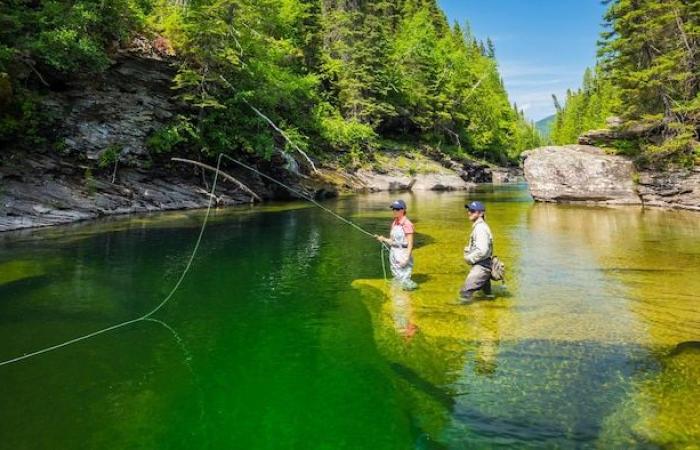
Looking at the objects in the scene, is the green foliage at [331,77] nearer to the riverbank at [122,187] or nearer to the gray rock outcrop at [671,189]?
the riverbank at [122,187]

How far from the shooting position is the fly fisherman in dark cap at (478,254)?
9.38 m

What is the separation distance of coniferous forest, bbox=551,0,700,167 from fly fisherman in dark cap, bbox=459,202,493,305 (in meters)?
24.4

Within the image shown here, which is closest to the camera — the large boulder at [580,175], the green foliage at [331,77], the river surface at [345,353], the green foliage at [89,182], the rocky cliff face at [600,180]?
the river surface at [345,353]

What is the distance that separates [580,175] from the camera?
106 ft

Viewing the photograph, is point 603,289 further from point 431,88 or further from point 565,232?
point 431,88

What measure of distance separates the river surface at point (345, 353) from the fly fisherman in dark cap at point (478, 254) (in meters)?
0.36

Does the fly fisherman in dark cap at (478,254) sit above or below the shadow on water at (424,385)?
above

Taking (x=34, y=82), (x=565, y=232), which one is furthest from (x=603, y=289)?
(x=34, y=82)

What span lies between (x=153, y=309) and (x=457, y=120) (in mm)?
66495

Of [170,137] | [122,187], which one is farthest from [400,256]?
[170,137]

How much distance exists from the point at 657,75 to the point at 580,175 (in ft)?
24.0

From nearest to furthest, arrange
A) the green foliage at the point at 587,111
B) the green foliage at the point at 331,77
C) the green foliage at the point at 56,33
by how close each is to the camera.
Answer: the green foliage at the point at 56,33 → the green foliage at the point at 331,77 → the green foliage at the point at 587,111

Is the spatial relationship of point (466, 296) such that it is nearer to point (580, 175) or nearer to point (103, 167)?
point (103, 167)

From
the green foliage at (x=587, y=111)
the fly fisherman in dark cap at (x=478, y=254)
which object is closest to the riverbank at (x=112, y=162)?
the fly fisherman in dark cap at (x=478, y=254)
